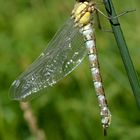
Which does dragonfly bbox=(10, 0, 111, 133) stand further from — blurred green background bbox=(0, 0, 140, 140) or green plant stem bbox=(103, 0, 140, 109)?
green plant stem bbox=(103, 0, 140, 109)

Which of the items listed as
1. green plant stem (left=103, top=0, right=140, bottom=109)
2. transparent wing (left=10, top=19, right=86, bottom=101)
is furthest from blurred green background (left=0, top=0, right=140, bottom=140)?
green plant stem (left=103, top=0, right=140, bottom=109)

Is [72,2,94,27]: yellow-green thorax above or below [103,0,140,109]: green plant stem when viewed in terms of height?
above

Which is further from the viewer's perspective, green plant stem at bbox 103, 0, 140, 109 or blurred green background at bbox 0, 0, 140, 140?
blurred green background at bbox 0, 0, 140, 140

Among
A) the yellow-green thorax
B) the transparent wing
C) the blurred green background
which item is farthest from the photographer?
the blurred green background

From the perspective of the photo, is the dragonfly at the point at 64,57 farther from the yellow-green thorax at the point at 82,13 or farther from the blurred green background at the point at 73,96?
the blurred green background at the point at 73,96

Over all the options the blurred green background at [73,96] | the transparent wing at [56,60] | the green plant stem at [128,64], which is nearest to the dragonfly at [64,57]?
the transparent wing at [56,60]

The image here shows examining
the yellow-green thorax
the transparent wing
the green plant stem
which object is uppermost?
the yellow-green thorax

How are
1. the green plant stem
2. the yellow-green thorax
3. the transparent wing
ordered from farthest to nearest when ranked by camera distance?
the transparent wing → the yellow-green thorax → the green plant stem

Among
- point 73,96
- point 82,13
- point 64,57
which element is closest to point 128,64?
point 82,13

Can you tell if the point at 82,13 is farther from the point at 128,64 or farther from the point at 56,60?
the point at 128,64
